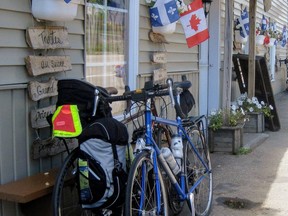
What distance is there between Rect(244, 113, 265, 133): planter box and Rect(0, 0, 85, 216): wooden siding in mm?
5621

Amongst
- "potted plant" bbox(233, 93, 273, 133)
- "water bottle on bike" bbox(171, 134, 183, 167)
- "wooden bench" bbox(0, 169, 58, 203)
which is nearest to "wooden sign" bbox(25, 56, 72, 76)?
"wooden bench" bbox(0, 169, 58, 203)

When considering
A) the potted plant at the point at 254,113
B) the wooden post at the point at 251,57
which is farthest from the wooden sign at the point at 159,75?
the wooden post at the point at 251,57

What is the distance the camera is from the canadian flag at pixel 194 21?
5562 millimetres

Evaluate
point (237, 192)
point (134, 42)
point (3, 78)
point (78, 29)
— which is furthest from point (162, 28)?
point (3, 78)

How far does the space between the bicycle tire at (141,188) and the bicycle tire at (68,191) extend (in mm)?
341

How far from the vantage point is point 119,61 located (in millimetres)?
5250

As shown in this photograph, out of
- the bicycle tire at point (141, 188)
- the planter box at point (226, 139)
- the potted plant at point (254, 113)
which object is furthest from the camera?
the potted plant at point (254, 113)

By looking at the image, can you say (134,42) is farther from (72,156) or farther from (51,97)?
(72,156)

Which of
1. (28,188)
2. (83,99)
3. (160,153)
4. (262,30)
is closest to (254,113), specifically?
(262,30)

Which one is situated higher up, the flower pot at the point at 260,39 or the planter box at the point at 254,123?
the flower pot at the point at 260,39

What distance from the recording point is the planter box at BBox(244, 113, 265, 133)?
8558mm

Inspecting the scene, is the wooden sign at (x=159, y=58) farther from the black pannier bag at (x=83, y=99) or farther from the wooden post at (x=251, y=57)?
the wooden post at (x=251, y=57)

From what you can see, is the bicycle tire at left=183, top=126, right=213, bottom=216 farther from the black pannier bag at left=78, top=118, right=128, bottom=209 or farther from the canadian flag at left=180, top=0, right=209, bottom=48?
the canadian flag at left=180, top=0, right=209, bottom=48

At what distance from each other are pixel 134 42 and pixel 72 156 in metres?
2.46
